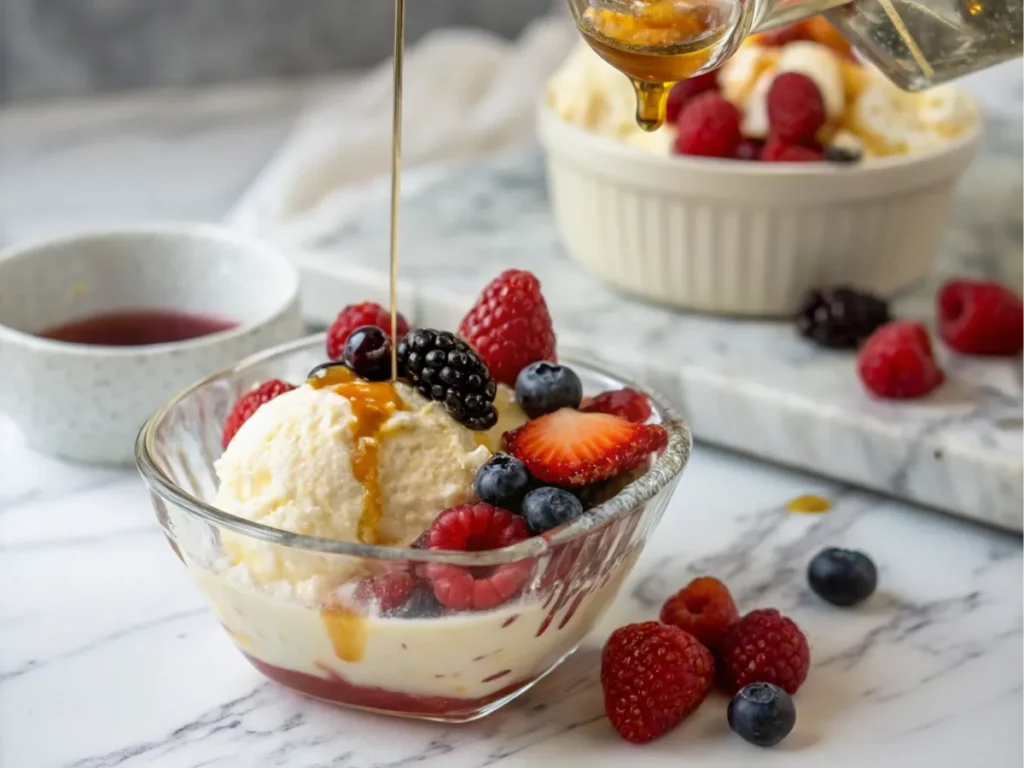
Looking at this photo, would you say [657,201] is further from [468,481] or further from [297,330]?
[468,481]

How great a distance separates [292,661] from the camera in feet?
3.72

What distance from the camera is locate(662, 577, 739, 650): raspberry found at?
1236mm

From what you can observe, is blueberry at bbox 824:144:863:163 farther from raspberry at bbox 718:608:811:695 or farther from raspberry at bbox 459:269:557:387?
raspberry at bbox 718:608:811:695

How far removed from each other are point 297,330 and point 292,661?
597 millimetres

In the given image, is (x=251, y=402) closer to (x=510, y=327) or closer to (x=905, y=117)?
(x=510, y=327)

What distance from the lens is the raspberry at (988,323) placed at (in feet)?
5.58

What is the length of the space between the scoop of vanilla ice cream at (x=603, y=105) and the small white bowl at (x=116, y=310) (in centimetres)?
50

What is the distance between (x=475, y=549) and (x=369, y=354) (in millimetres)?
217

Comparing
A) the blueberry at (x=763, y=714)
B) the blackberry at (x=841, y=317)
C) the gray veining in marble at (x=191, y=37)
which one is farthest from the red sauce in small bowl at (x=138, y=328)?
the gray veining in marble at (x=191, y=37)

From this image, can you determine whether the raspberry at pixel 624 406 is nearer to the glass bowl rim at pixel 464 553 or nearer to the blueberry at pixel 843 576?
the glass bowl rim at pixel 464 553

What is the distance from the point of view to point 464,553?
3.39ft

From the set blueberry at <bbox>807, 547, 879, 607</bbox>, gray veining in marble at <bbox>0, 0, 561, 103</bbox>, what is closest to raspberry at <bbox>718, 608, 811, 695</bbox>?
blueberry at <bbox>807, 547, 879, 607</bbox>

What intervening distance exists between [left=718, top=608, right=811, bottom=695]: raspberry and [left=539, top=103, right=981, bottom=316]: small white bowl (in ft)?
2.35

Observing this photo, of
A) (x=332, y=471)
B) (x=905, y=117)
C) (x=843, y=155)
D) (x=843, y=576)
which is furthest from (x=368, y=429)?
(x=905, y=117)
